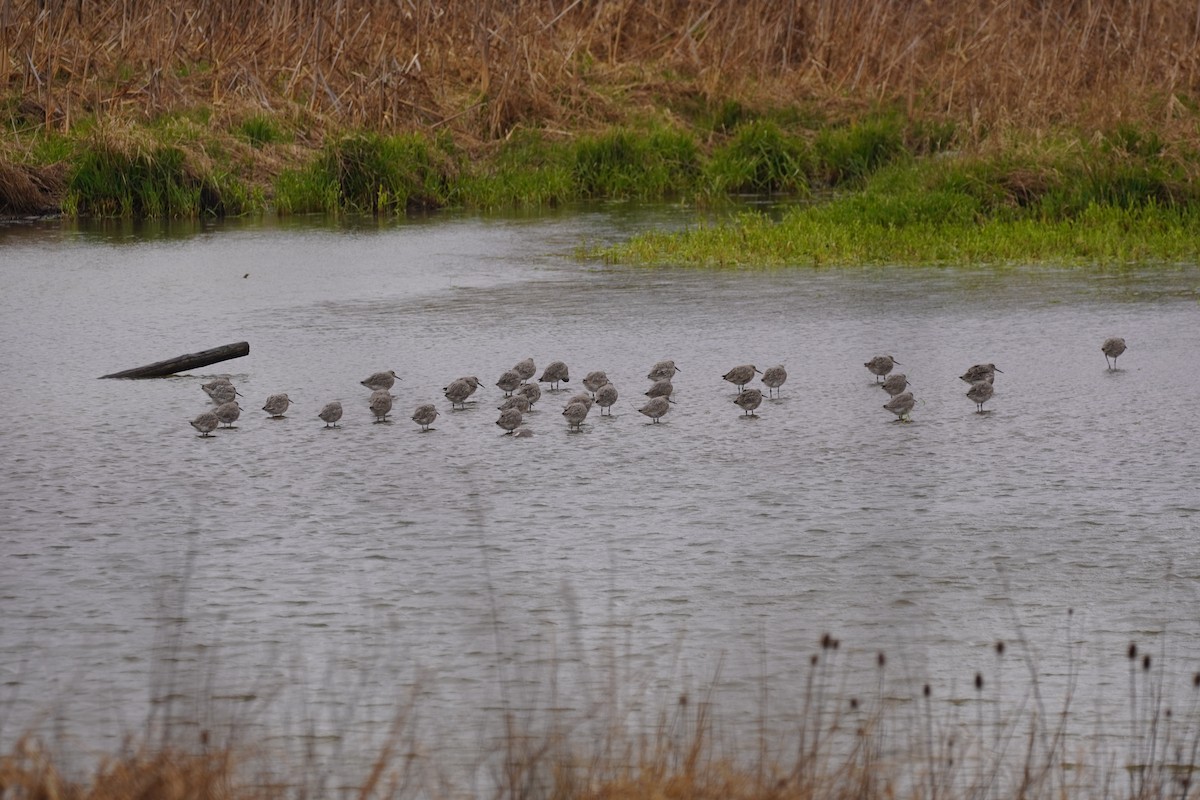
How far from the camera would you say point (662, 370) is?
11242 millimetres

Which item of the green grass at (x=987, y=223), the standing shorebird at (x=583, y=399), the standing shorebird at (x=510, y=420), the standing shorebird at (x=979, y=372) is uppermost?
the green grass at (x=987, y=223)

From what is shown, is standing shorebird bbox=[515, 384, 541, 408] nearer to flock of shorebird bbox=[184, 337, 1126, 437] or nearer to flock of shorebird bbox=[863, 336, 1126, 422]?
flock of shorebird bbox=[184, 337, 1126, 437]

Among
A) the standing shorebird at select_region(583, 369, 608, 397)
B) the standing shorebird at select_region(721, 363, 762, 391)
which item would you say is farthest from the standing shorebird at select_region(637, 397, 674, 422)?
the standing shorebird at select_region(721, 363, 762, 391)

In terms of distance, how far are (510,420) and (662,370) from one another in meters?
1.60

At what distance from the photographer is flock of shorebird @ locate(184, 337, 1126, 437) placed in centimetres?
1005

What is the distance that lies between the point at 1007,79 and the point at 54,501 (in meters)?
17.2

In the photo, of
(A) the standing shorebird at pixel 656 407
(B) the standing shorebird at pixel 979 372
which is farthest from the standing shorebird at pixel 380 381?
(B) the standing shorebird at pixel 979 372

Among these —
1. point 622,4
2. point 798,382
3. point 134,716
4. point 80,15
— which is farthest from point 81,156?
point 134,716

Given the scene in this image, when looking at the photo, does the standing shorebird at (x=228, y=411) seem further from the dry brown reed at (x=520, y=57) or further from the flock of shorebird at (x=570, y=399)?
the dry brown reed at (x=520, y=57)

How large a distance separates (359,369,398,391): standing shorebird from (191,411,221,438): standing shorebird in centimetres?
118

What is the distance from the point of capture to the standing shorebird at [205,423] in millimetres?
9961

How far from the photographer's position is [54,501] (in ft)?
27.7

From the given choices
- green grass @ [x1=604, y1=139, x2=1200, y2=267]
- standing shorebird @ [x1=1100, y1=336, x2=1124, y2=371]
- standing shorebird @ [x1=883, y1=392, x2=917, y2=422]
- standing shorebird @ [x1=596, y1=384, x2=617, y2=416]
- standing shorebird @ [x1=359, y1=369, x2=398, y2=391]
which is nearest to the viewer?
standing shorebird @ [x1=883, y1=392, x2=917, y2=422]

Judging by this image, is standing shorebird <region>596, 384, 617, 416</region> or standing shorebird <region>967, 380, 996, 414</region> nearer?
standing shorebird <region>967, 380, 996, 414</region>
